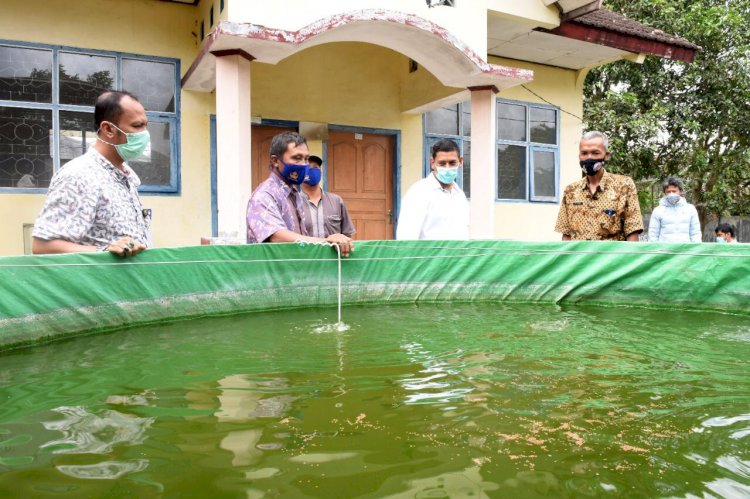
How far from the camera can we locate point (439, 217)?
484 centimetres

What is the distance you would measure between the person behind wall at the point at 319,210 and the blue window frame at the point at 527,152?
487 cm

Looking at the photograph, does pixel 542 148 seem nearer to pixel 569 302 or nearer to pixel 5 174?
pixel 569 302

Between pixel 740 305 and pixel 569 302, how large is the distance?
46.8 inches

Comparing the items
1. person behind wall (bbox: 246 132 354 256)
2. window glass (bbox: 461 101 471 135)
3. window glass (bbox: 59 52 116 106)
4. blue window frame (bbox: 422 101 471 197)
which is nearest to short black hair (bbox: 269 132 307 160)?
person behind wall (bbox: 246 132 354 256)

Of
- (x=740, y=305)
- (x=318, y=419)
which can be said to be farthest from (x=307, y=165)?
(x=740, y=305)

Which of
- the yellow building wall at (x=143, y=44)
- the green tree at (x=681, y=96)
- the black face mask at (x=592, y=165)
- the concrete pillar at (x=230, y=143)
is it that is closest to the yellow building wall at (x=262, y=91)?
the yellow building wall at (x=143, y=44)

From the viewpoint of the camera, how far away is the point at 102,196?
3076 mm

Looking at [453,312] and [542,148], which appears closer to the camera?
[453,312]

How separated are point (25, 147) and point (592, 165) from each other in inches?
220

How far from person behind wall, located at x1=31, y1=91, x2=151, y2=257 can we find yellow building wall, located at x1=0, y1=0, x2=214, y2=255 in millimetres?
3538

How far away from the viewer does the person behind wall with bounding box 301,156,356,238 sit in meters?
4.46

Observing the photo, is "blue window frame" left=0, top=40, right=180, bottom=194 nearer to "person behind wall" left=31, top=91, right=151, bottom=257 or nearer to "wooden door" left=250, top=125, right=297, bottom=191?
"wooden door" left=250, top=125, right=297, bottom=191

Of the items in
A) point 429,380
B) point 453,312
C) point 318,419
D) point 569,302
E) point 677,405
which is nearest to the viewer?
point 318,419

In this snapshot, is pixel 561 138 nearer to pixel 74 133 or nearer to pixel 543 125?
pixel 543 125
